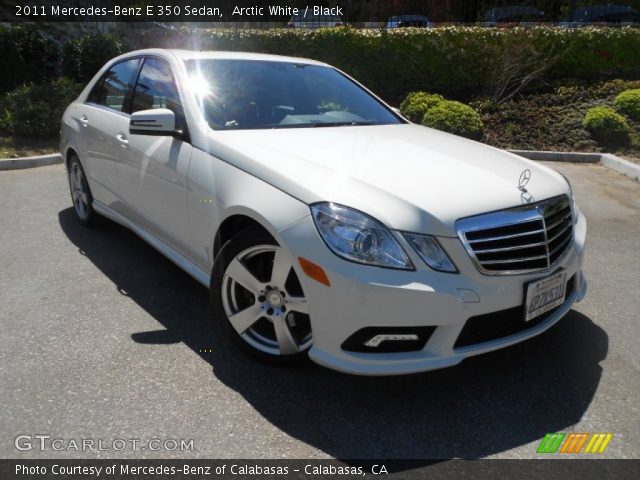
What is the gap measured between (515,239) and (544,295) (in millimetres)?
333

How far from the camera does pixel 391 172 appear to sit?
2.81 m

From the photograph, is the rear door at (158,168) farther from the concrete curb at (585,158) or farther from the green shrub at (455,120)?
the concrete curb at (585,158)

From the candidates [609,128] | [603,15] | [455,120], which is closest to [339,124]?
[455,120]

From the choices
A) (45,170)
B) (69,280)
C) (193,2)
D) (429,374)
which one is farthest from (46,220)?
(193,2)

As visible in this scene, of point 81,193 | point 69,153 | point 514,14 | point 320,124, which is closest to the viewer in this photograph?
point 320,124

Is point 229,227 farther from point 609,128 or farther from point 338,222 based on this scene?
point 609,128

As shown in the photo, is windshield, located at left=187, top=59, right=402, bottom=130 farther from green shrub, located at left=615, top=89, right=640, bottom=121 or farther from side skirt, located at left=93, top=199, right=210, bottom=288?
green shrub, located at left=615, top=89, right=640, bottom=121

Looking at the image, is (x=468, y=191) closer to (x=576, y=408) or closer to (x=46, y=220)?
(x=576, y=408)

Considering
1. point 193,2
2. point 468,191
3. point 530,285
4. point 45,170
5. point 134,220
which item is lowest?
point 45,170

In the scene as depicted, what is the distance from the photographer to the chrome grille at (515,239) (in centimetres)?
253

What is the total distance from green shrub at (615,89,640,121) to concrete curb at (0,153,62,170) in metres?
9.45

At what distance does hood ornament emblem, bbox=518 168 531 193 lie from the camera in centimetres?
281

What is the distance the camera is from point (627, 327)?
11.4 ft

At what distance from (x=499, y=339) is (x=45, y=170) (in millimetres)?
7248
